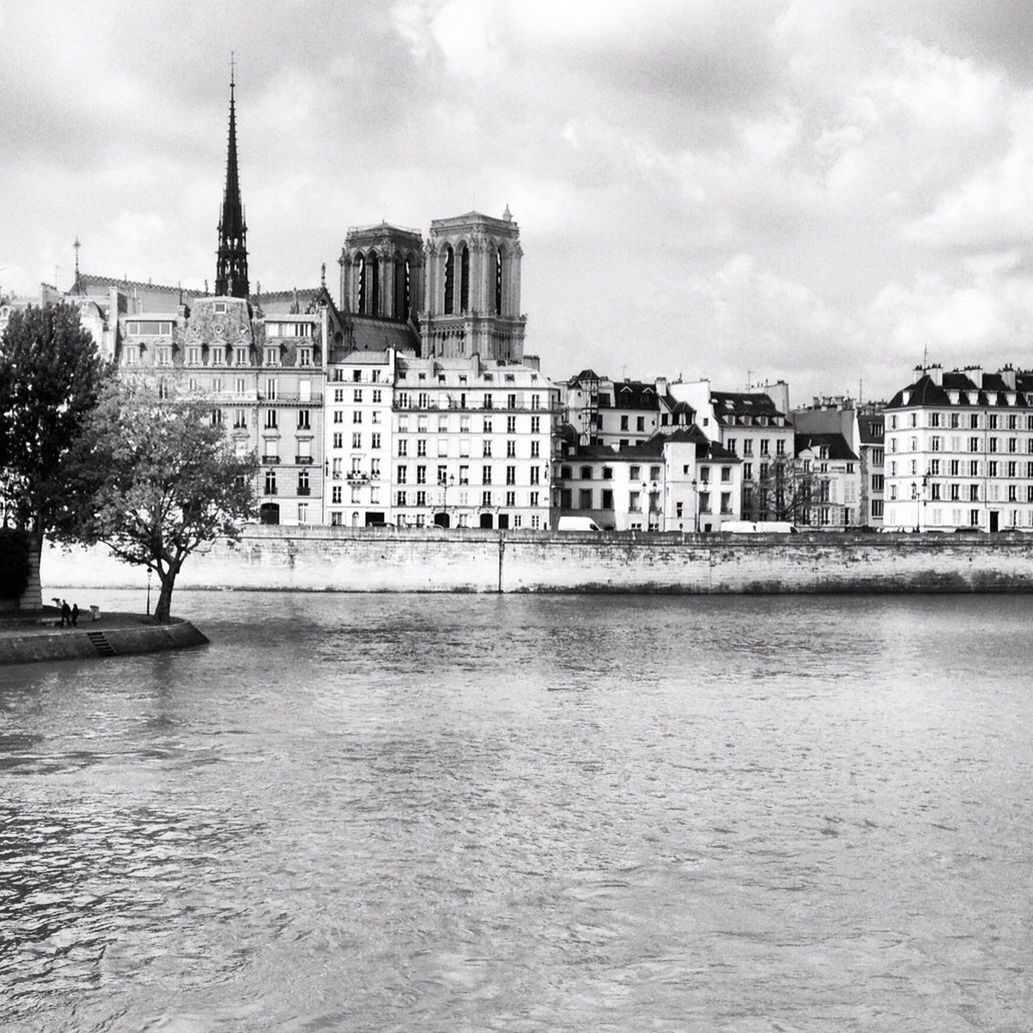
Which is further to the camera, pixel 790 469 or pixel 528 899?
pixel 790 469

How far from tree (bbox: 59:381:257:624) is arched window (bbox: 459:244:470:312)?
80490 millimetres

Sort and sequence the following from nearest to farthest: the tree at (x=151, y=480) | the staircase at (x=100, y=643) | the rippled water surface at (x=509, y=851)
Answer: the rippled water surface at (x=509, y=851)
the staircase at (x=100, y=643)
the tree at (x=151, y=480)

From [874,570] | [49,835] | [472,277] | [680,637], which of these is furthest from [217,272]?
[49,835]

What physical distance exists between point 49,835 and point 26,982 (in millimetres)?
5448

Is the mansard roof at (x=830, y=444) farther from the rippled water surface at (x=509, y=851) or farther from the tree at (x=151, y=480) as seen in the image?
the rippled water surface at (x=509, y=851)

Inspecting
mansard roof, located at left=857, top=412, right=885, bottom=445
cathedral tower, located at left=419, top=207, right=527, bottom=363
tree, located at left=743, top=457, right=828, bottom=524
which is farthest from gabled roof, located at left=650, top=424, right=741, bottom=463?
cathedral tower, located at left=419, top=207, right=527, bottom=363

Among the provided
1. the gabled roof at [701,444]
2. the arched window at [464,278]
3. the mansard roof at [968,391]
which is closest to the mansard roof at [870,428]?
the mansard roof at [968,391]

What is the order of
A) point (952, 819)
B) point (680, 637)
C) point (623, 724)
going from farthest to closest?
1. point (680, 637)
2. point (623, 724)
3. point (952, 819)

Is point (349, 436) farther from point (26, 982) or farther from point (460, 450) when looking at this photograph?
point (26, 982)

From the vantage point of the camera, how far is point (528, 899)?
16875 mm

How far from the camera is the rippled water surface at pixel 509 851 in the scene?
1390 cm

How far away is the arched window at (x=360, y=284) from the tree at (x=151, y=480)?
281 ft

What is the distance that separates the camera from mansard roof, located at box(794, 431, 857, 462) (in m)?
101

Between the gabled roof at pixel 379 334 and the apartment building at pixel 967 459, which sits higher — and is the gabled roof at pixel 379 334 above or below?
above
